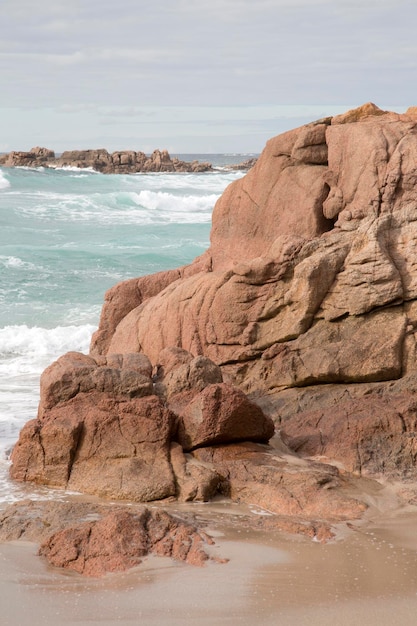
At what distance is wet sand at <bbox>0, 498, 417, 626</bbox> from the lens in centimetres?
545

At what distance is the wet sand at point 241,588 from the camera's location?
5.45 metres

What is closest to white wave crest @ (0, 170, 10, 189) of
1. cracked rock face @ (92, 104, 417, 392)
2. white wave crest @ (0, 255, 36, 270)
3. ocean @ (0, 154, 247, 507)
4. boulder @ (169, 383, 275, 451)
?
ocean @ (0, 154, 247, 507)

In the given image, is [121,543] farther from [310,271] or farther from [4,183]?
[4,183]

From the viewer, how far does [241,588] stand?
5.80 m

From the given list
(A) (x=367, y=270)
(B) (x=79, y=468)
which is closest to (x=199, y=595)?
(B) (x=79, y=468)

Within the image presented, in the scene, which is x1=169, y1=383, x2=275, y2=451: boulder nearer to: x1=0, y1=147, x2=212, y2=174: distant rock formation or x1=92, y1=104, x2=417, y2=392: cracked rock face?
x1=92, y1=104, x2=417, y2=392: cracked rock face

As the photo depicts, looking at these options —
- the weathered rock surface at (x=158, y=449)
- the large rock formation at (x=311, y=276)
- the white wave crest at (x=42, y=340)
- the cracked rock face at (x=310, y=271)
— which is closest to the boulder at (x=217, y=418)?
the weathered rock surface at (x=158, y=449)

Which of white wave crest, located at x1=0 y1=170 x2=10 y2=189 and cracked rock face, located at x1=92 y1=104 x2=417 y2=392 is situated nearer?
cracked rock face, located at x1=92 y1=104 x2=417 y2=392

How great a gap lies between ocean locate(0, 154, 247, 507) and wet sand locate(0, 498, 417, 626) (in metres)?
1.87

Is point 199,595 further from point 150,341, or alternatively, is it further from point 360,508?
point 150,341

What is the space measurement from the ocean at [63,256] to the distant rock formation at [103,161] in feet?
62.3

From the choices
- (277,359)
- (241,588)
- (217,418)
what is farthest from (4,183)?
(241,588)

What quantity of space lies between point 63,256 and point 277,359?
56.1 ft

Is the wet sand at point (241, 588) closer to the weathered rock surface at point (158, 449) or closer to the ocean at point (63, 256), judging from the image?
the weathered rock surface at point (158, 449)
